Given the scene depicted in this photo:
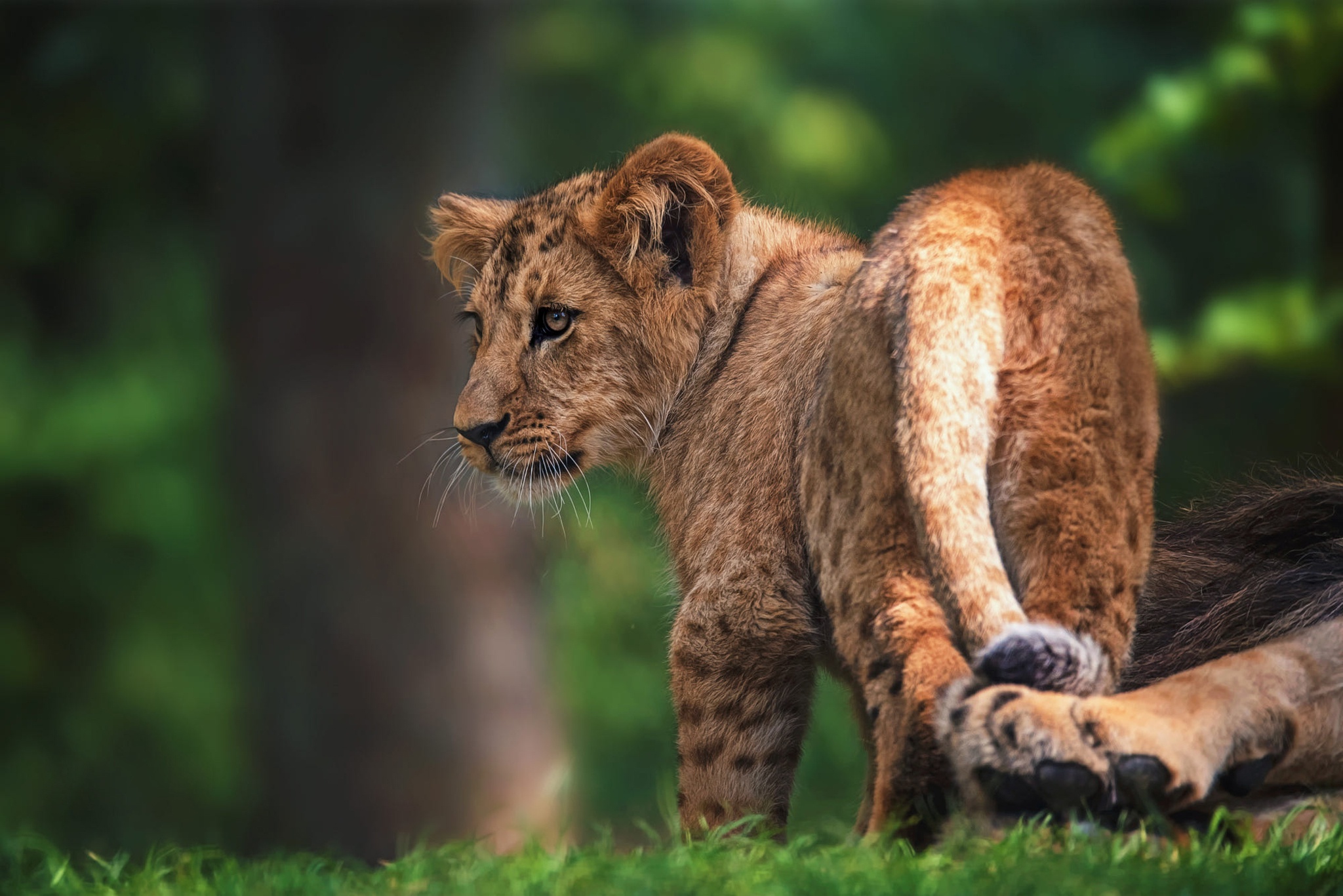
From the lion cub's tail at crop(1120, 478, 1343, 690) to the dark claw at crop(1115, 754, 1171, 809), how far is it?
73 centimetres

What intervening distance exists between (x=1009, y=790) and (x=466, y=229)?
8.86ft

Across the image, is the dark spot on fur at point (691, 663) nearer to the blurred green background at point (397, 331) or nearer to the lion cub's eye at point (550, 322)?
the blurred green background at point (397, 331)

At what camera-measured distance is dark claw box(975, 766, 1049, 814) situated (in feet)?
8.55

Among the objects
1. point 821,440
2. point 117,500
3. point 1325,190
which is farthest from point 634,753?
point 821,440

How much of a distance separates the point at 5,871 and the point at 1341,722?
10.3ft

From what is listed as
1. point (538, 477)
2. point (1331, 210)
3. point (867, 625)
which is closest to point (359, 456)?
point (538, 477)

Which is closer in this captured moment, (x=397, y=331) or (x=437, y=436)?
(x=437, y=436)

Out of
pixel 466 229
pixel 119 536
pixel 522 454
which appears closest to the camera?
pixel 522 454

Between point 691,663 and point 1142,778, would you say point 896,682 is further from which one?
point 691,663

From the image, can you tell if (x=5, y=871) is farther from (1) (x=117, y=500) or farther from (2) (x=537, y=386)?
(1) (x=117, y=500)

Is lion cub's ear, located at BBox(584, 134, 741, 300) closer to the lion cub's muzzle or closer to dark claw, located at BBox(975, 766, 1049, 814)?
the lion cub's muzzle

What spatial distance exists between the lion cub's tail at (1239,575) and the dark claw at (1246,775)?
0.46 m

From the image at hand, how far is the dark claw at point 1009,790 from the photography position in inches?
103

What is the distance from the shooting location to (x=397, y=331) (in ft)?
25.6
